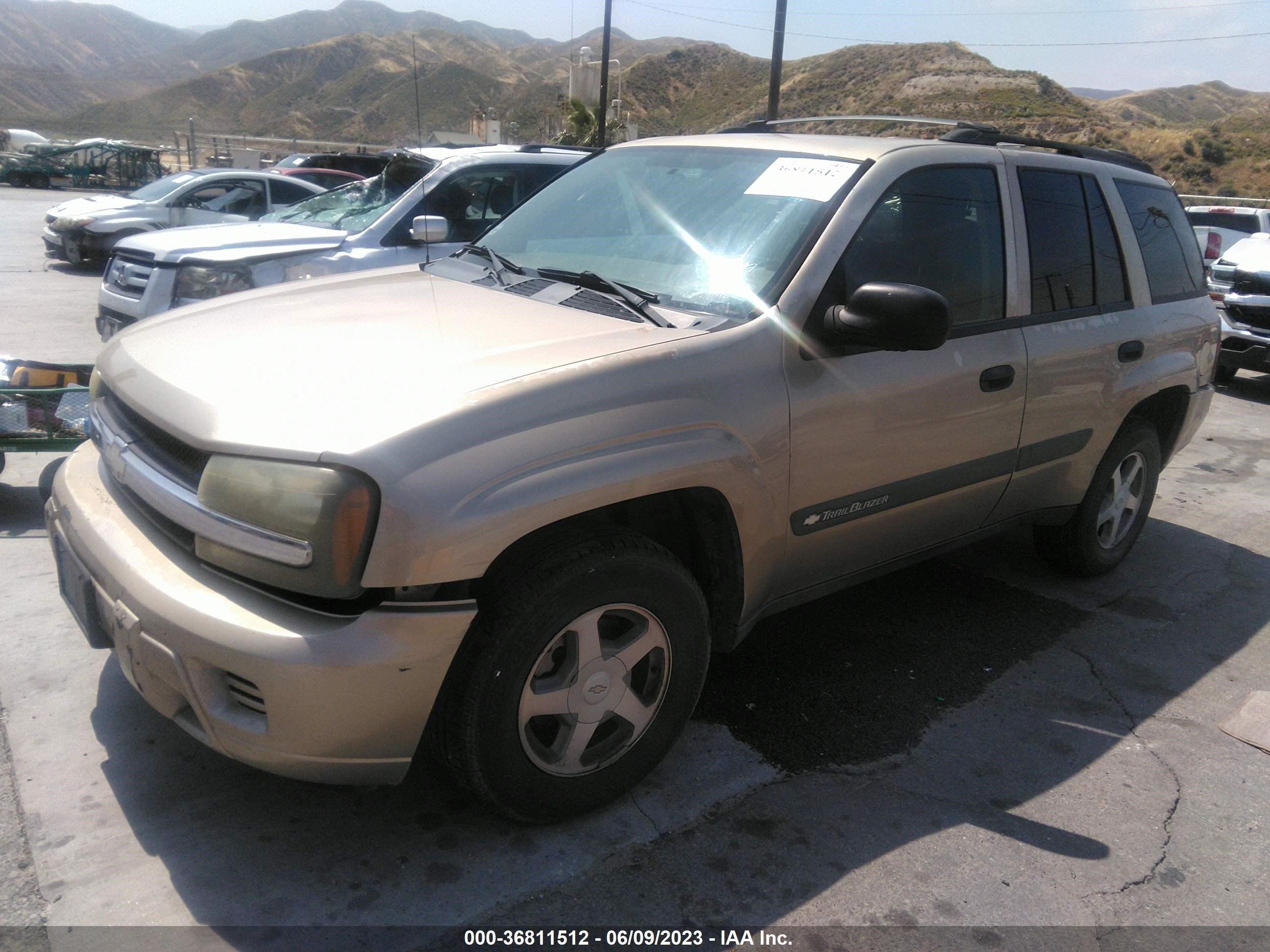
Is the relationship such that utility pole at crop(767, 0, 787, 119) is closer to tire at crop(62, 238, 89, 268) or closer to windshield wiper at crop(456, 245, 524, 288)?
tire at crop(62, 238, 89, 268)

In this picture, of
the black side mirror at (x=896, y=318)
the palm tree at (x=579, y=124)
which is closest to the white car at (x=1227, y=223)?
the black side mirror at (x=896, y=318)

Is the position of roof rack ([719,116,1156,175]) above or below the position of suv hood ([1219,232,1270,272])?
above

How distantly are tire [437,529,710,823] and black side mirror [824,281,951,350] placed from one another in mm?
863

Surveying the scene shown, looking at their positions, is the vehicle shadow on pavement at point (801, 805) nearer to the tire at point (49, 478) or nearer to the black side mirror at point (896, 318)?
the tire at point (49, 478)

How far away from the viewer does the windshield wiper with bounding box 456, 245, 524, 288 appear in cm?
332

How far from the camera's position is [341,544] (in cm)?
204

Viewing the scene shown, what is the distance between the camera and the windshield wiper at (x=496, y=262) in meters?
3.32

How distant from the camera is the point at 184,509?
225cm

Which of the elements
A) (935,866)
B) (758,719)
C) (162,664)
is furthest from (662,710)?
(162,664)

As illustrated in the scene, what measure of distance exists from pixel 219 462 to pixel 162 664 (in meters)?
0.47

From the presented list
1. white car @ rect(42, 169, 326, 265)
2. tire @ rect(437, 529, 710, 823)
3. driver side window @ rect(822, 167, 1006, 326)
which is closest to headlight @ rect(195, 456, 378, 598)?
tire @ rect(437, 529, 710, 823)

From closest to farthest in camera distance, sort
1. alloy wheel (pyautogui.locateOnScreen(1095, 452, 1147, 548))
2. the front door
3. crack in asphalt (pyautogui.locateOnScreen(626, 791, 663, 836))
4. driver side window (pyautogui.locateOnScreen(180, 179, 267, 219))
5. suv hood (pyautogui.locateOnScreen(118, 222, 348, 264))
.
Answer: crack in asphalt (pyautogui.locateOnScreen(626, 791, 663, 836)) < the front door < alloy wheel (pyautogui.locateOnScreen(1095, 452, 1147, 548)) < suv hood (pyautogui.locateOnScreen(118, 222, 348, 264)) < driver side window (pyautogui.locateOnScreen(180, 179, 267, 219))

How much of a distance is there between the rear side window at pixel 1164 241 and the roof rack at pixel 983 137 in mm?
155

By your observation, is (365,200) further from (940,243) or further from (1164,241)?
(1164,241)
